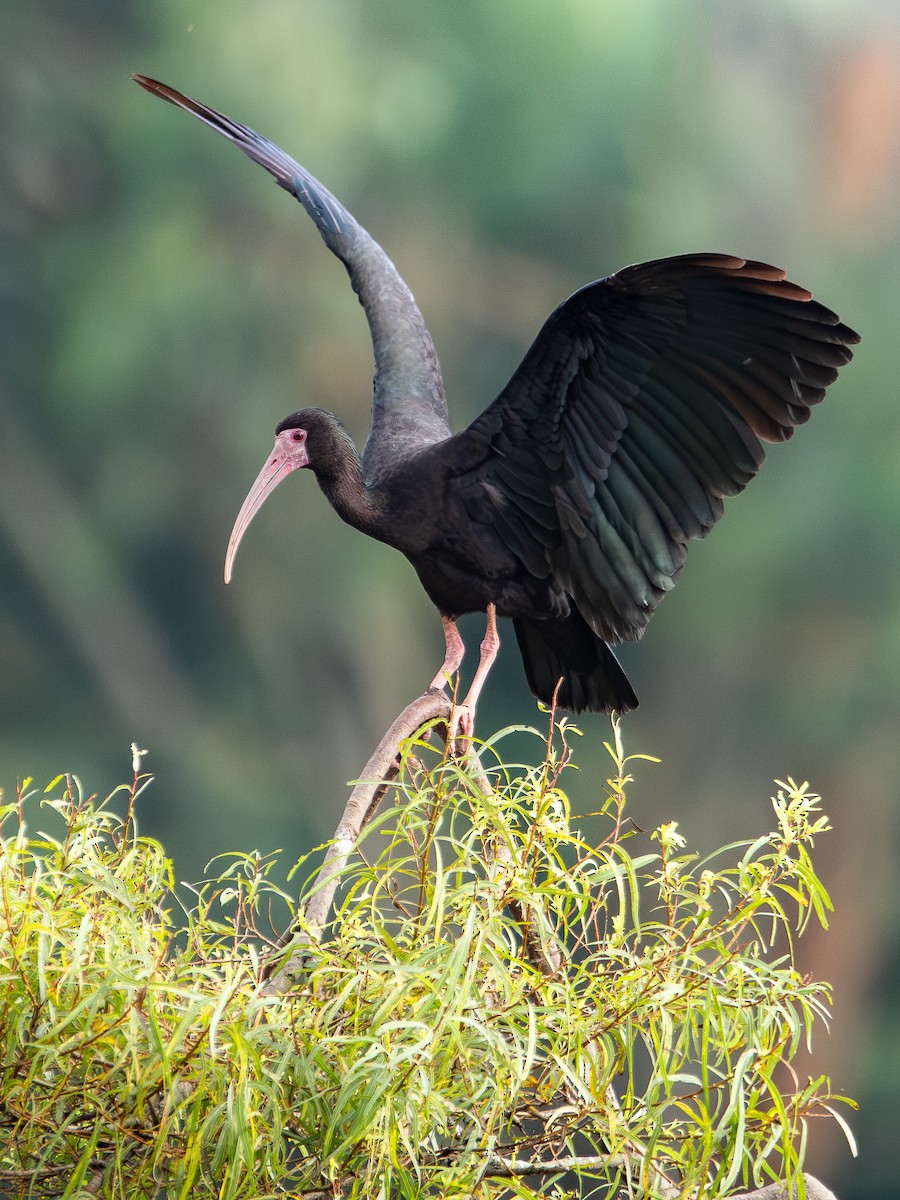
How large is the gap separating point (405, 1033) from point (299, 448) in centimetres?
94

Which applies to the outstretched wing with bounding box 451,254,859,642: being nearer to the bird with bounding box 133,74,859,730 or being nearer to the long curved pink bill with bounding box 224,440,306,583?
the bird with bounding box 133,74,859,730

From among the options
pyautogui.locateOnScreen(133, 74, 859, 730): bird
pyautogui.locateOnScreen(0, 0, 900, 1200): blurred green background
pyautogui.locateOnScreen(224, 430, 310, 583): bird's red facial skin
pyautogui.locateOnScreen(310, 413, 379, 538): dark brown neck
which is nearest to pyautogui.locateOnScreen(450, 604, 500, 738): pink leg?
pyautogui.locateOnScreen(133, 74, 859, 730): bird

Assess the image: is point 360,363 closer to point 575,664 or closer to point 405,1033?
point 575,664

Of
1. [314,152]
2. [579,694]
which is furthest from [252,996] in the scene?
[314,152]

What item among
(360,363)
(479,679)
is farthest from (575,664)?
(360,363)

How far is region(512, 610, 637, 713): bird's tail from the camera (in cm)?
155

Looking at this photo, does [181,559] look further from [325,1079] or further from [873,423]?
[325,1079]

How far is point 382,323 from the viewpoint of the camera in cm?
176

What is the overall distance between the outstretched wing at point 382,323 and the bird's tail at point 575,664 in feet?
0.81

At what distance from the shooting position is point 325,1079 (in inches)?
28.0

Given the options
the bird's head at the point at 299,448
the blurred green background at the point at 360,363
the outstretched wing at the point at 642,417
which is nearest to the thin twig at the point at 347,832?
the outstretched wing at the point at 642,417

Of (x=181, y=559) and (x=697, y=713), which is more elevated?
(x=181, y=559)

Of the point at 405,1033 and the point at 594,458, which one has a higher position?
the point at 594,458

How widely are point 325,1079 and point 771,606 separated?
8.58 feet
